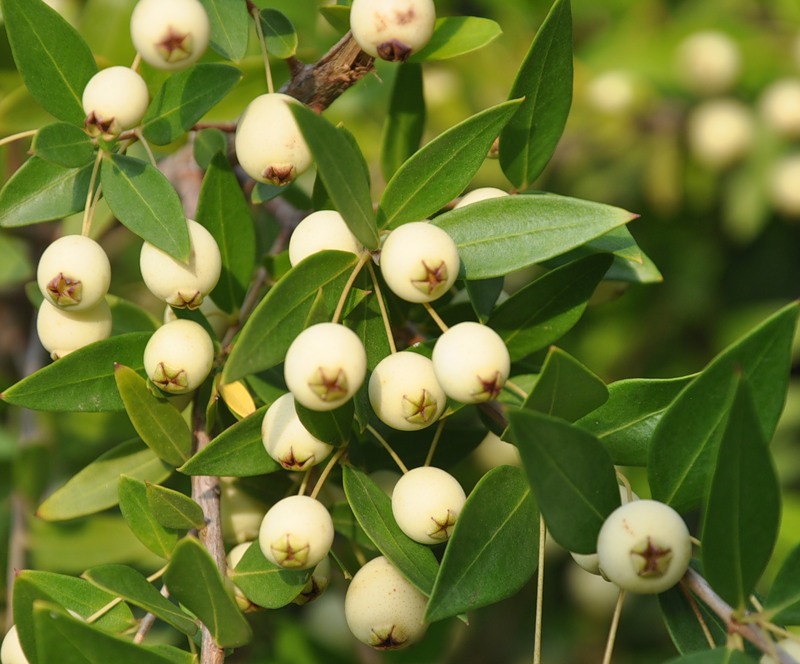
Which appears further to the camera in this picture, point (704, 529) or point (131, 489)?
point (131, 489)

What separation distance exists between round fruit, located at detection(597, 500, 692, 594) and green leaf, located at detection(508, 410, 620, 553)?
3 centimetres

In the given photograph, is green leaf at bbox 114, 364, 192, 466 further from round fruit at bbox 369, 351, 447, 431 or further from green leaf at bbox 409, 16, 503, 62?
green leaf at bbox 409, 16, 503, 62

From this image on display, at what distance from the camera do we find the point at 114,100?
114 centimetres

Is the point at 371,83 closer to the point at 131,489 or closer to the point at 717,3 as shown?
the point at 717,3

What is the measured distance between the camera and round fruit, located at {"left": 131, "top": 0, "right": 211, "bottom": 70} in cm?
109

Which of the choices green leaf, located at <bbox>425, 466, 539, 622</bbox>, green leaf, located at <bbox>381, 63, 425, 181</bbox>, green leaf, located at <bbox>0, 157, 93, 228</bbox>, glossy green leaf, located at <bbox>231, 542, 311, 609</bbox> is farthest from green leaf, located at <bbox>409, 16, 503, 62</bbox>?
glossy green leaf, located at <bbox>231, 542, 311, 609</bbox>

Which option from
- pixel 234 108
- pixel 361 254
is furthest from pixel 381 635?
pixel 234 108

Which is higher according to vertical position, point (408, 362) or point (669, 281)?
point (408, 362)

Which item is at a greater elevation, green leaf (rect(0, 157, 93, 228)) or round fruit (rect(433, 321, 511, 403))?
green leaf (rect(0, 157, 93, 228))

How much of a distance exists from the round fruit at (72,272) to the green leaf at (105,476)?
0.29 m

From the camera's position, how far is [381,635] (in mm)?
1172

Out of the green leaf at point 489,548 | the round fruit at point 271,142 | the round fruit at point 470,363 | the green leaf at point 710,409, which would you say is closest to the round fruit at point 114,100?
the round fruit at point 271,142

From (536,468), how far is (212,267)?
44 centimetres

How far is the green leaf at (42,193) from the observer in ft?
3.91
